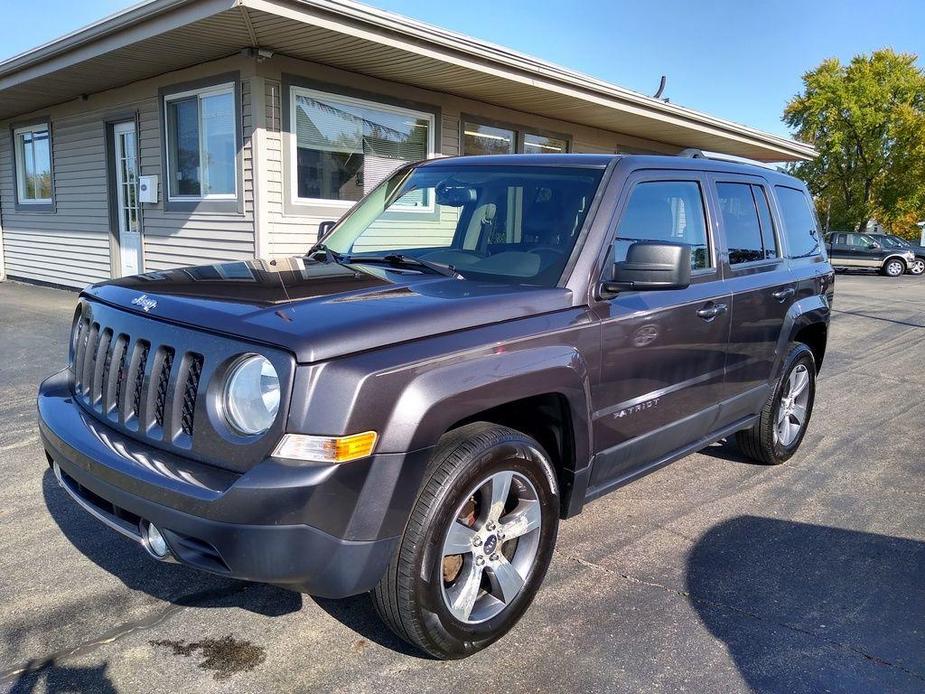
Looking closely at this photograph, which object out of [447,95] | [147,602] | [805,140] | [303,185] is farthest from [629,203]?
[805,140]

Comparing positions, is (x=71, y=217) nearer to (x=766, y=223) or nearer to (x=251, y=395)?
(x=766, y=223)

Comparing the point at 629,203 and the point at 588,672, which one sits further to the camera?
the point at 629,203

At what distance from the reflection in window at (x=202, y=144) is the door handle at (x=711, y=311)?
7.03 meters

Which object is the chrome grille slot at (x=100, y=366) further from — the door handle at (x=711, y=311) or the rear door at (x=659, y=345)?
the door handle at (x=711, y=311)

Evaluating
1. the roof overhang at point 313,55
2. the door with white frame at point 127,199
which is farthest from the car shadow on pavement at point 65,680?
the door with white frame at point 127,199

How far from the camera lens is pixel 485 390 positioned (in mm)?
2525

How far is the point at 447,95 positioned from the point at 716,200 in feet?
24.8

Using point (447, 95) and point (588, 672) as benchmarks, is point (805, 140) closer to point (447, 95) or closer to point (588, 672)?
point (447, 95)

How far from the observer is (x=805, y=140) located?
120 feet

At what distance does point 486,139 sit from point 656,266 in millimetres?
9307

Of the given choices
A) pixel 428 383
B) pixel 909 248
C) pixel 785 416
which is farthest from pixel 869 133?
pixel 428 383

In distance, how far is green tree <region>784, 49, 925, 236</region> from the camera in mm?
33500

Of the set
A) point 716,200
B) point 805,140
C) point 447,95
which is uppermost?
point 805,140

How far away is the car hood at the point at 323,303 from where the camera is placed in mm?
2307
